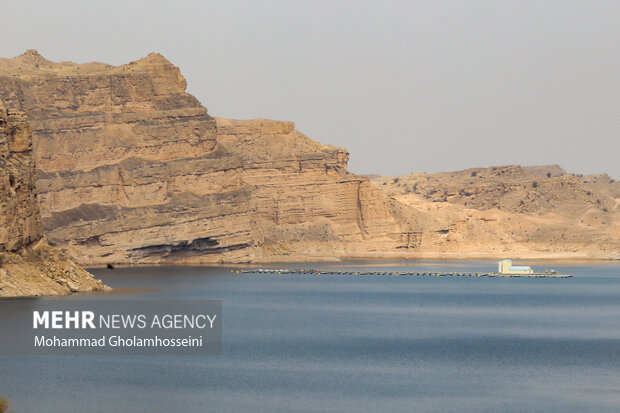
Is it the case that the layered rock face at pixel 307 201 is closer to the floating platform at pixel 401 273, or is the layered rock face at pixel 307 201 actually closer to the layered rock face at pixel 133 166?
the layered rock face at pixel 133 166

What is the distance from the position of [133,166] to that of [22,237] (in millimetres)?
68934

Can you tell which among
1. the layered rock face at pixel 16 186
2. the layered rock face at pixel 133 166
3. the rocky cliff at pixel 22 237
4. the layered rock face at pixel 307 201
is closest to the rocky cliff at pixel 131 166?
the layered rock face at pixel 133 166

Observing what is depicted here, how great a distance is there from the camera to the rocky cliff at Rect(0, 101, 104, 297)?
84.4 metres

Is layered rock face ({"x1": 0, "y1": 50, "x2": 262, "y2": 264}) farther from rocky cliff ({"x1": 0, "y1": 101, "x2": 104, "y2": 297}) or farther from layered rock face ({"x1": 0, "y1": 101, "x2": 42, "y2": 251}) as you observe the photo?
rocky cliff ({"x1": 0, "y1": 101, "x2": 104, "y2": 297})

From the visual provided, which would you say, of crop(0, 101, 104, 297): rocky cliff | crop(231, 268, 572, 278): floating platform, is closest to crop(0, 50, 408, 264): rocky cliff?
crop(231, 268, 572, 278): floating platform

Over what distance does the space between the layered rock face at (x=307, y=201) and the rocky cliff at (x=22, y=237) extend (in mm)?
97370

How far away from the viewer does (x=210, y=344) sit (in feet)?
210

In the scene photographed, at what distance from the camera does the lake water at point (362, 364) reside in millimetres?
47656

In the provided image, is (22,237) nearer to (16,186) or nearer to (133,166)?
(16,186)

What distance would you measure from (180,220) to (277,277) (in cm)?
2413

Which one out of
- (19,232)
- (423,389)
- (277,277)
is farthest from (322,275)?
(423,389)

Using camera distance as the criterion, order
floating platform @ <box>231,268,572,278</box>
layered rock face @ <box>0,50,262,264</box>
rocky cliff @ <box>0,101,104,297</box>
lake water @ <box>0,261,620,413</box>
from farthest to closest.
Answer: layered rock face @ <box>0,50,262,264</box> < floating platform @ <box>231,268,572,278</box> < rocky cliff @ <box>0,101,104,297</box> < lake water @ <box>0,261,620,413</box>

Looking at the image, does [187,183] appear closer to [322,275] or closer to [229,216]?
[229,216]

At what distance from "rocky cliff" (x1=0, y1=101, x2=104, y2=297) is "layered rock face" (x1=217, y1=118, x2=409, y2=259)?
319 ft
